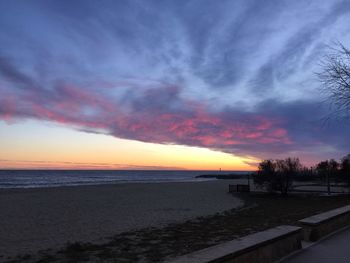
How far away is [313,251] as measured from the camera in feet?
21.7

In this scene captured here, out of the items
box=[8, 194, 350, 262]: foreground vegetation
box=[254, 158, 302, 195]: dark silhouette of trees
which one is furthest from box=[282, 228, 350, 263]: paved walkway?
box=[254, 158, 302, 195]: dark silhouette of trees

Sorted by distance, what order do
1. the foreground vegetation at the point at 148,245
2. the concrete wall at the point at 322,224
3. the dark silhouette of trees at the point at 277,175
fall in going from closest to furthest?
the concrete wall at the point at 322,224
the foreground vegetation at the point at 148,245
the dark silhouette of trees at the point at 277,175

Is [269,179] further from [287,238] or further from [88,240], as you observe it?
[287,238]

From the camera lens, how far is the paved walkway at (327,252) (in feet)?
19.7

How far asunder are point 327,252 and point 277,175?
31007 millimetres

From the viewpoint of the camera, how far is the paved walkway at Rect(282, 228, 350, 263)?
19.7ft

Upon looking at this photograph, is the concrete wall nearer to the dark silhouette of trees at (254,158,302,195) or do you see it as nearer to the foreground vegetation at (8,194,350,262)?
the foreground vegetation at (8,194,350,262)

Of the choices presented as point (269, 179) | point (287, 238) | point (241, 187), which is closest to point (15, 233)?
point (287, 238)

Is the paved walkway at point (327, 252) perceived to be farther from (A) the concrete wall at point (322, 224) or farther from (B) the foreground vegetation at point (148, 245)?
(B) the foreground vegetation at point (148, 245)

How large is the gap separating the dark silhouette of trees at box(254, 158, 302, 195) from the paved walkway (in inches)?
1154

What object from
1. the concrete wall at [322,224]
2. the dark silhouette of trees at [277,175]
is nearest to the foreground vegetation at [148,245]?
the concrete wall at [322,224]

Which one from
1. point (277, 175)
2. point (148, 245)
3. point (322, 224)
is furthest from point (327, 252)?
point (277, 175)

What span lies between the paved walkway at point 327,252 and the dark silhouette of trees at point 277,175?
29.3 metres

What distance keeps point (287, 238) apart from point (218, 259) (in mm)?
2155
